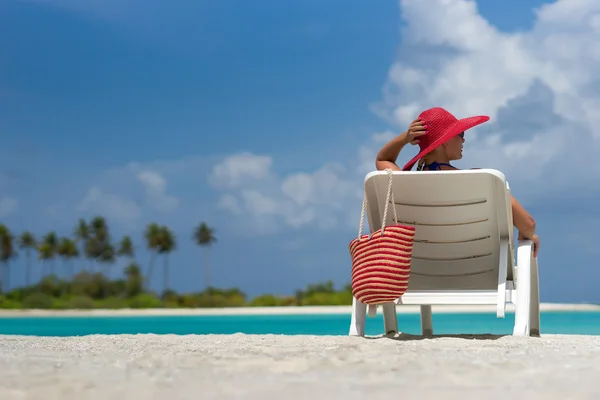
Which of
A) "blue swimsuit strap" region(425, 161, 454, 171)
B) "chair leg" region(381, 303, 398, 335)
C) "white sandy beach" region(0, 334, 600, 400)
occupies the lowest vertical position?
"white sandy beach" region(0, 334, 600, 400)

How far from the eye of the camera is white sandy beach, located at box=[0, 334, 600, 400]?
78.7 inches

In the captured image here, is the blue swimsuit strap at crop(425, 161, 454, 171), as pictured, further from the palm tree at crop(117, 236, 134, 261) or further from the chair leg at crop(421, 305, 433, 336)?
the palm tree at crop(117, 236, 134, 261)

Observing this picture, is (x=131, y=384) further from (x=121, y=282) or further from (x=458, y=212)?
(x=121, y=282)

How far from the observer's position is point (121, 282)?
147ft

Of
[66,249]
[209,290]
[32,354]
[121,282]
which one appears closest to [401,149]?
[32,354]

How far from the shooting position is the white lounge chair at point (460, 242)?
3.78 m

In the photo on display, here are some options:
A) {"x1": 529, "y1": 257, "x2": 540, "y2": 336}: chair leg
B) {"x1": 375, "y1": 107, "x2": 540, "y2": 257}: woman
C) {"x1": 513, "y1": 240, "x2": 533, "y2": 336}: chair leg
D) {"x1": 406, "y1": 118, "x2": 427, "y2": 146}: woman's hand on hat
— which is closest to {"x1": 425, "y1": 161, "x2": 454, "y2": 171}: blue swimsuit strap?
{"x1": 375, "y1": 107, "x2": 540, "y2": 257}: woman

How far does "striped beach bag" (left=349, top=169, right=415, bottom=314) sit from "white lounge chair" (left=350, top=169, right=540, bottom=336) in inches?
6.5

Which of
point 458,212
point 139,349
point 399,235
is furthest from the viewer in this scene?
point 458,212

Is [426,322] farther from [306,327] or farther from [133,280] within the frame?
[133,280]

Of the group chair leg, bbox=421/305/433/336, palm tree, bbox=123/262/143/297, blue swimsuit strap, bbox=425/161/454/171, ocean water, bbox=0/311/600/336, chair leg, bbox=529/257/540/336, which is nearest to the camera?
blue swimsuit strap, bbox=425/161/454/171

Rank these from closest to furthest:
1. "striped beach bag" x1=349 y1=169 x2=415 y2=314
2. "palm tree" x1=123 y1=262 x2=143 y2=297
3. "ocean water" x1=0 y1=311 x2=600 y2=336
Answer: "striped beach bag" x1=349 y1=169 x2=415 y2=314
"ocean water" x1=0 y1=311 x2=600 y2=336
"palm tree" x1=123 y1=262 x2=143 y2=297

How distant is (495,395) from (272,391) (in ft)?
1.91

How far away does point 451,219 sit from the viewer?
406 cm
